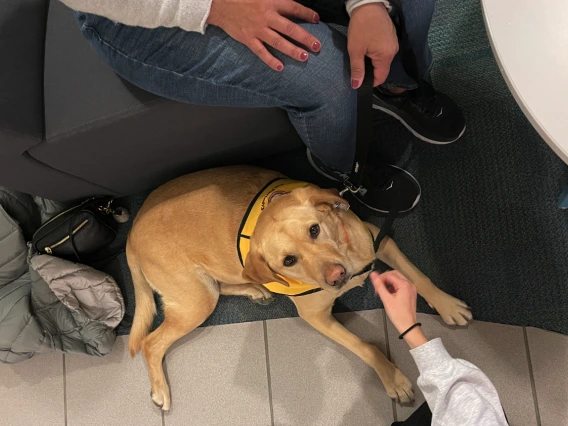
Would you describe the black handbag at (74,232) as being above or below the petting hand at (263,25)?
below

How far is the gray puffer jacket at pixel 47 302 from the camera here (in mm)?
2029

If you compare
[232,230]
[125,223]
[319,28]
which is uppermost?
[319,28]

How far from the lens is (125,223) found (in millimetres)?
2293

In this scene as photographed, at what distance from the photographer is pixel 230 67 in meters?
1.23

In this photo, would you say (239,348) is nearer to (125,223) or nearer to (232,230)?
(232,230)

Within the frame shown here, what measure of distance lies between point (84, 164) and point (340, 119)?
3.17 ft

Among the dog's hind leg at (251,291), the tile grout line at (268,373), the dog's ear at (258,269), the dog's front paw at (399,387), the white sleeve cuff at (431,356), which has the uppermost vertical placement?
the white sleeve cuff at (431,356)

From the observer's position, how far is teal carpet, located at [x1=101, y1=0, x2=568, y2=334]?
69.9 inches

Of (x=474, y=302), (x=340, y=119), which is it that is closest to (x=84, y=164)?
(x=340, y=119)

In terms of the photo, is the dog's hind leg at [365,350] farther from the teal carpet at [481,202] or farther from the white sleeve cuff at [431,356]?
the white sleeve cuff at [431,356]

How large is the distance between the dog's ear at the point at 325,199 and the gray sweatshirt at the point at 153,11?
2.04ft

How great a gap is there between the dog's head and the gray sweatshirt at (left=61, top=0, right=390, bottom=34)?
619 millimetres

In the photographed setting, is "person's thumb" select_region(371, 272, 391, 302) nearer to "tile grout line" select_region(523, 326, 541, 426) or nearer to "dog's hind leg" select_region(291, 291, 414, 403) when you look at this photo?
"dog's hind leg" select_region(291, 291, 414, 403)

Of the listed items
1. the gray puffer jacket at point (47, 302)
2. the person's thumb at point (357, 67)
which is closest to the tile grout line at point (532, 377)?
the person's thumb at point (357, 67)
